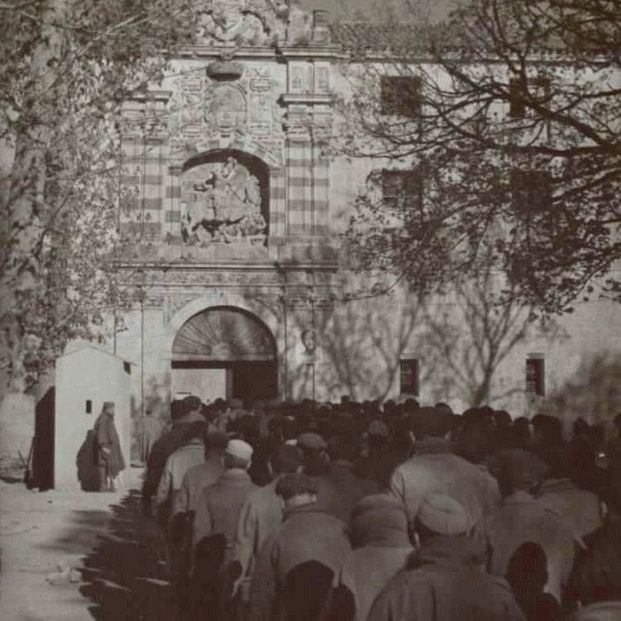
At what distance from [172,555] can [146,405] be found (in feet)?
71.7

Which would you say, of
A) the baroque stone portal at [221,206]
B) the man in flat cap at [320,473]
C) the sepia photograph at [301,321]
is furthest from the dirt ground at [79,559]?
the baroque stone portal at [221,206]

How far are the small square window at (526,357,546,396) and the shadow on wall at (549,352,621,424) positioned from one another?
42cm

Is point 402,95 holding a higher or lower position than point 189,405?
higher

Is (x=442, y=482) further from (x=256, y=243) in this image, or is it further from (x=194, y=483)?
(x=256, y=243)

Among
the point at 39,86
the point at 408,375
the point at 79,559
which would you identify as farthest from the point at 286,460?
the point at 408,375

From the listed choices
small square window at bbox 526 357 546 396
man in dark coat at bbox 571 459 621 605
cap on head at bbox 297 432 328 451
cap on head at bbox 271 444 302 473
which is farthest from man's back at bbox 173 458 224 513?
small square window at bbox 526 357 546 396

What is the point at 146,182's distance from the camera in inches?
1328

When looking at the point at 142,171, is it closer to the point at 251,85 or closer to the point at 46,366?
the point at 251,85

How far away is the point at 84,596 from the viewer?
43.0 feet

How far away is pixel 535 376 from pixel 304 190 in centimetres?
821

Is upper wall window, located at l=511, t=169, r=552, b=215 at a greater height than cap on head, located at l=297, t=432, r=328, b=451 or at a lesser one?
greater

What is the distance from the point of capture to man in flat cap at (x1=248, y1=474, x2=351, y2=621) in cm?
696

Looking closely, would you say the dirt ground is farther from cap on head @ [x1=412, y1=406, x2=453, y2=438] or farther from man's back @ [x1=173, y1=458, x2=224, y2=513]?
cap on head @ [x1=412, y1=406, x2=453, y2=438]

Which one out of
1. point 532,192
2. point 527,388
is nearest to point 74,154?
point 532,192
